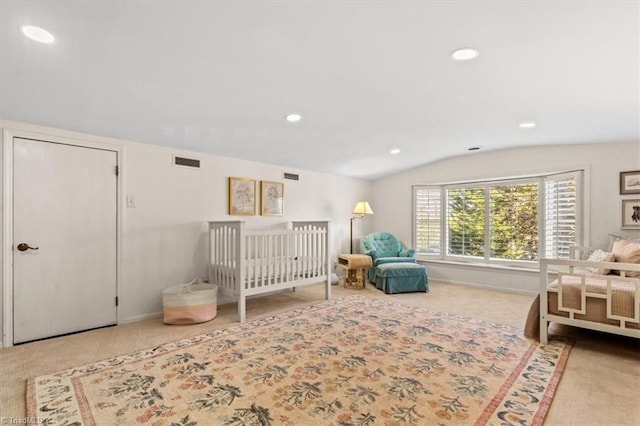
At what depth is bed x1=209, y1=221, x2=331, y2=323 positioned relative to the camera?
3.40m

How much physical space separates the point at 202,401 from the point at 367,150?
3650 millimetres

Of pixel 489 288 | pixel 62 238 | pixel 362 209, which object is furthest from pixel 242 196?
pixel 489 288

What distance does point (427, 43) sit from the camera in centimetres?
198

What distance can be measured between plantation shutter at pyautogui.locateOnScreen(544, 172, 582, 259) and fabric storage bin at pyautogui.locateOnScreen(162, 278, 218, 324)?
15.2ft

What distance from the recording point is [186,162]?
3.78 metres

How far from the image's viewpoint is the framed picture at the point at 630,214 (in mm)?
3850

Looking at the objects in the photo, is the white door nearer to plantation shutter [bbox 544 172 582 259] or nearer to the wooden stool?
the wooden stool

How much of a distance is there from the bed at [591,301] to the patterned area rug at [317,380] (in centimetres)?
24

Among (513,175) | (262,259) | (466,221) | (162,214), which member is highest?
(513,175)

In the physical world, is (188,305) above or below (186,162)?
below

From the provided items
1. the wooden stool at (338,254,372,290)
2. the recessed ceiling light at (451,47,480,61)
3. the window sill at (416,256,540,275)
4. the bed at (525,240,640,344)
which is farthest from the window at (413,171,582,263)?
the recessed ceiling light at (451,47,480,61)

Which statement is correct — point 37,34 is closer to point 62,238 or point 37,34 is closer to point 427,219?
point 62,238

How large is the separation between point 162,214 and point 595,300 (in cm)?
420

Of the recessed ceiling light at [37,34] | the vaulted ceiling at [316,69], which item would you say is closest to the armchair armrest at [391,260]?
the vaulted ceiling at [316,69]
